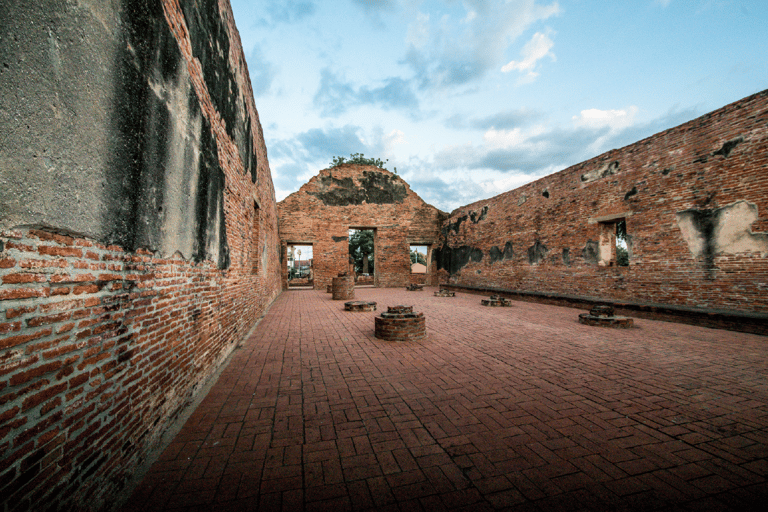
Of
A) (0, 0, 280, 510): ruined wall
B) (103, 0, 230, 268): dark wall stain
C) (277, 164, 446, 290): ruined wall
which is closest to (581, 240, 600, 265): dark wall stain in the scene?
(277, 164, 446, 290): ruined wall

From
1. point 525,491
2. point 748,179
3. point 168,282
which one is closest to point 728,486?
point 525,491

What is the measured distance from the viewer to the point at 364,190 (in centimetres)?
1827

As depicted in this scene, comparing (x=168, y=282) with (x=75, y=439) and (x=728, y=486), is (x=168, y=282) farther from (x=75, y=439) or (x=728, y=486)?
(x=728, y=486)

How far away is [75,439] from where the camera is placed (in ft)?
5.06

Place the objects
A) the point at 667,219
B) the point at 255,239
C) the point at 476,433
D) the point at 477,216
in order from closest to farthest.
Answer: the point at 476,433 → the point at 255,239 → the point at 667,219 → the point at 477,216

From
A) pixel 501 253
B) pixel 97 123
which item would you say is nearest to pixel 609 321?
pixel 97 123

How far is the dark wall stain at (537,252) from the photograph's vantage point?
12035 millimetres

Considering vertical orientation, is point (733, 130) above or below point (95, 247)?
above

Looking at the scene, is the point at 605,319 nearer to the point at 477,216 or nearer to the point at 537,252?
the point at 537,252

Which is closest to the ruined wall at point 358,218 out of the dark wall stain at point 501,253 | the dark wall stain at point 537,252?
the dark wall stain at point 501,253

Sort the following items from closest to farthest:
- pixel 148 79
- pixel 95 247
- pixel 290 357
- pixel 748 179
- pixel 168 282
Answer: pixel 95 247 < pixel 148 79 < pixel 168 282 < pixel 290 357 < pixel 748 179

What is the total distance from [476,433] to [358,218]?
16.4 metres

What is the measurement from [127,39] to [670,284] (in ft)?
36.1

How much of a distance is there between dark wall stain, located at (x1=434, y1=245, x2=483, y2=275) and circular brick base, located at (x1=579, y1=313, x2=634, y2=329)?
9.14 m
